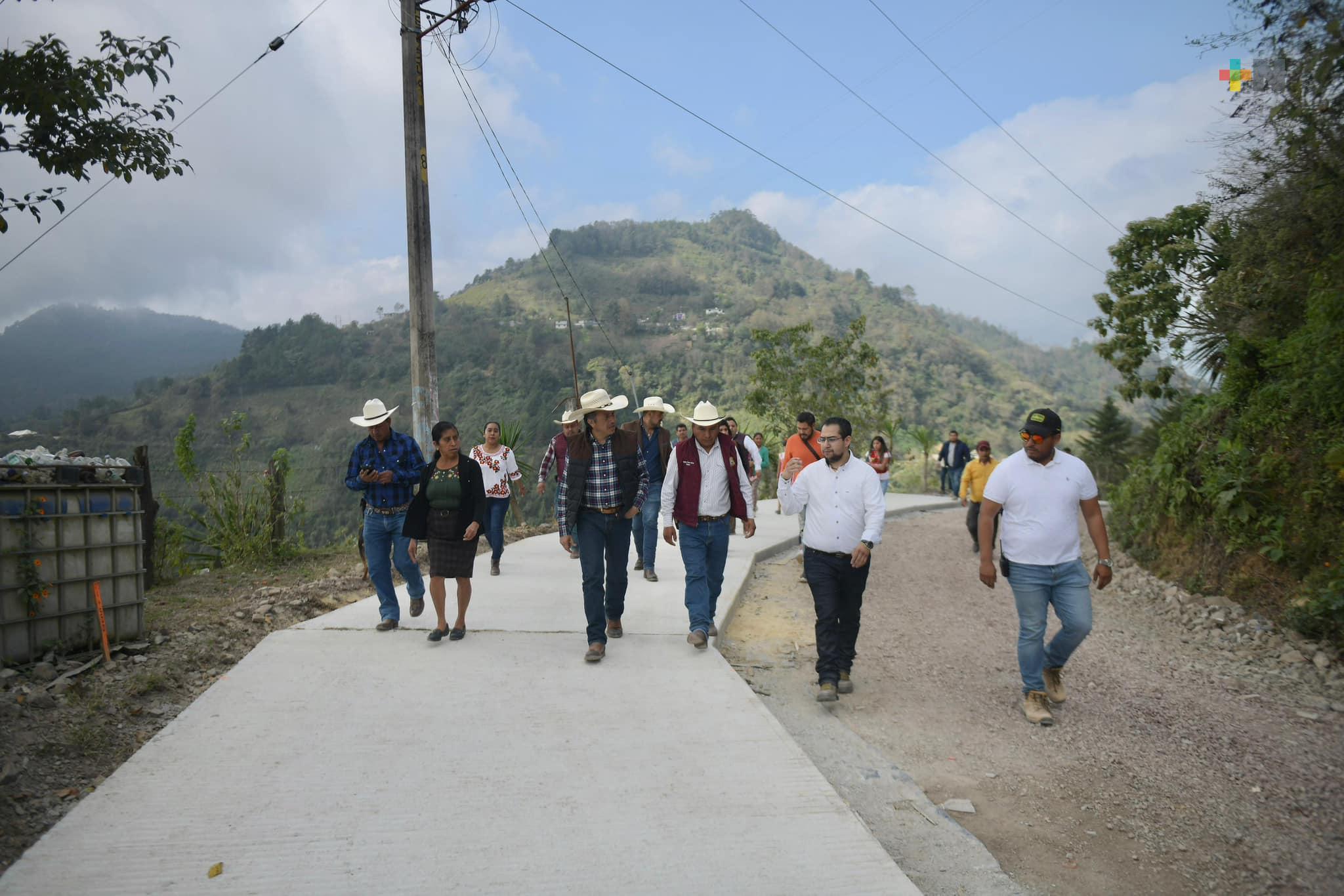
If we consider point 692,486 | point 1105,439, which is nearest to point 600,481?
point 692,486

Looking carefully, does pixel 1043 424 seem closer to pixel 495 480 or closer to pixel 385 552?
pixel 385 552

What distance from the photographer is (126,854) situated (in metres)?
3.14

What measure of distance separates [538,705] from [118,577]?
3.35 meters

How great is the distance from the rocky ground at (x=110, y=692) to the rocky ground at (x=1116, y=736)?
12.4 feet

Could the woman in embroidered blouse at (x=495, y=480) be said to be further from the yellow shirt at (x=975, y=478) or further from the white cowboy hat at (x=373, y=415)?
the yellow shirt at (x=975, y=478)

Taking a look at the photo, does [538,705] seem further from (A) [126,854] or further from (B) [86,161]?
(B) [86,161]

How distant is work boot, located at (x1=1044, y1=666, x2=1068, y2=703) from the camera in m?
5.48

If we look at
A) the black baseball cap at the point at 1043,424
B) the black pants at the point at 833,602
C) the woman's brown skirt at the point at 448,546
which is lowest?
the black pants at the point at 833,602

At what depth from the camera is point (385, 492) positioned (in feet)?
20.8

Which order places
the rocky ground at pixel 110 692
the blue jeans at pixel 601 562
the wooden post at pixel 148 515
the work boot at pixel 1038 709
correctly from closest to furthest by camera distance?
1. the rocky ground at pixel 110 692
2. the work boot at pixel 1038 709
3. the blue jeans at pixel 601 562
4. the wooden post at pixel 148 515

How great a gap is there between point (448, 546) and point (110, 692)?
221 cm

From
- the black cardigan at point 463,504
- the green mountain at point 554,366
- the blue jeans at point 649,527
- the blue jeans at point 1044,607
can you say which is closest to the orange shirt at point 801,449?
the blue jeans at point 649,527

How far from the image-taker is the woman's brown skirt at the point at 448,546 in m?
6.00

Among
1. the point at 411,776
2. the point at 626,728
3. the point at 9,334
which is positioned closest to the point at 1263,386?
the point at 626,728
